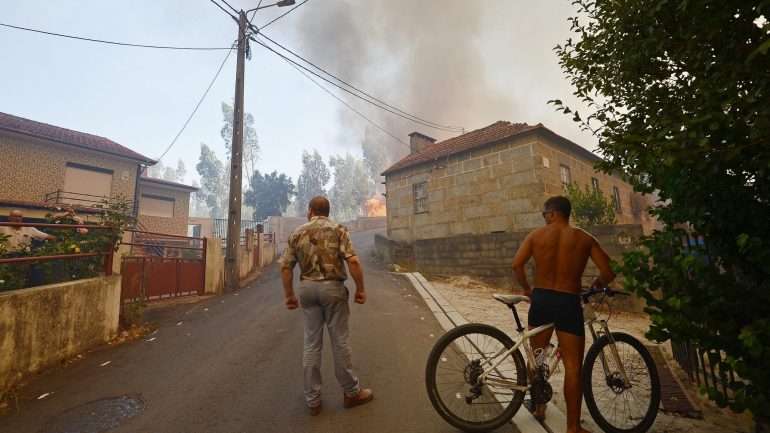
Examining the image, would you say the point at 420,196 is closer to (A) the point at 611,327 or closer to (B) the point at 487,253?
(B) the point at 487,253

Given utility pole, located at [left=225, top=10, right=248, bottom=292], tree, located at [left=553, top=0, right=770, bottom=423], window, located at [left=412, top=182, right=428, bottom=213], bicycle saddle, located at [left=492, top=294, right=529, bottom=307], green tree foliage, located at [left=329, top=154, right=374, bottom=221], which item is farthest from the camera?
green tree foliage, located at [left=329, top=154, right=374, bottom=221]

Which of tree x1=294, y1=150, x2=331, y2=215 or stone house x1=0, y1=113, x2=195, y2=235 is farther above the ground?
tree x1=294, y1=150, x2=331, y2=215

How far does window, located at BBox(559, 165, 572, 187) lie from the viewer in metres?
14.8

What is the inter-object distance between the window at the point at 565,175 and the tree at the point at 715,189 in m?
13.0

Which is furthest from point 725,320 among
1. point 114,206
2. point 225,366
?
point 114,206

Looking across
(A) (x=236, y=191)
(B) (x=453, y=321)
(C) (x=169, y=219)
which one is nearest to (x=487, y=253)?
(B) (x=453, y=321)

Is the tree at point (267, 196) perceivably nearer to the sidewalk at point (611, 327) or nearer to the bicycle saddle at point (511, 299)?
the sidewalk at point (611, 327)

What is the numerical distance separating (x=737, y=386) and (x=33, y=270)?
9.99 meters

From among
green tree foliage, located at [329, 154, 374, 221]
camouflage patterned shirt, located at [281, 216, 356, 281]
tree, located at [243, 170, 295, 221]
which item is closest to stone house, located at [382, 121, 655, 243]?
camouflage patterned shirt, located at [281, 216, 356, 281]

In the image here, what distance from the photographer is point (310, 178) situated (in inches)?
2803

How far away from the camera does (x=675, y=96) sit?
3.08 metres

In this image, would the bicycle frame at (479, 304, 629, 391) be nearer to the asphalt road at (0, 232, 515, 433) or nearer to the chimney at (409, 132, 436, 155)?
the asphalt road at (0, 232, 515, 433)

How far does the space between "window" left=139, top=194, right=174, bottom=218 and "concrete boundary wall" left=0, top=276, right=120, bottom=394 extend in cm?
2149

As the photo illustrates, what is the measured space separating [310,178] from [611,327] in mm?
67356
